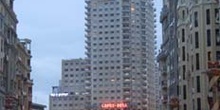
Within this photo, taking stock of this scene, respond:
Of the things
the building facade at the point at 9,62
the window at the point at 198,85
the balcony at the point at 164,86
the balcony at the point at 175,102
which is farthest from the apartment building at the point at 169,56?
the building facade at the point at 9,62

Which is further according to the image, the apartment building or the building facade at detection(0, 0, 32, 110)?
the apartment building

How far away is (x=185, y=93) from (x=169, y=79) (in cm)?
1960

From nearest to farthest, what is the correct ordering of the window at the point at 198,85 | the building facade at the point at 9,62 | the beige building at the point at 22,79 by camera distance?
the window at the point at 198,85
the building facade at the point at 9,62
the beige building at the point at 22,79

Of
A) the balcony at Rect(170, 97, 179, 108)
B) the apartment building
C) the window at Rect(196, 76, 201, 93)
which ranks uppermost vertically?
the apartment building

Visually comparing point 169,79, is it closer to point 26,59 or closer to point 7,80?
point 7,80

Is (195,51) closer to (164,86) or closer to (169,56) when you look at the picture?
(169,56)

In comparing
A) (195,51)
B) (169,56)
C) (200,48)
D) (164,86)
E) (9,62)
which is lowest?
(164,86)

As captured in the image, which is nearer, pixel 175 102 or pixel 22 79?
pixel 175 102


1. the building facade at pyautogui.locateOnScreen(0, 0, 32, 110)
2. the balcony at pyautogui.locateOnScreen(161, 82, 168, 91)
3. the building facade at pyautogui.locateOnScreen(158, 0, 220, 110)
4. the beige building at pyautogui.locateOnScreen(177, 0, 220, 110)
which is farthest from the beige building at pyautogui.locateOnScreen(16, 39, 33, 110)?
the beige building at pyautogui.locateOnScreen(177, 0, 220, 110)

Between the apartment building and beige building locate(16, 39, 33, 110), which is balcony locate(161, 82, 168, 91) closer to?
the apartment building

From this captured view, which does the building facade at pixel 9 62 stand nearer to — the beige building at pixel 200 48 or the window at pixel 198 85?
the beige building at pixel 200 48

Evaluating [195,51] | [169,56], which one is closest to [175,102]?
[195,51]

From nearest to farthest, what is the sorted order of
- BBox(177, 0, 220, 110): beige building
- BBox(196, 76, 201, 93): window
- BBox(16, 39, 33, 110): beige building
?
BBox(177, 0, 220, 110): beige building
BBox(196, 76, 201, 93): window
BBox(16, 39, 33, 110): beige building

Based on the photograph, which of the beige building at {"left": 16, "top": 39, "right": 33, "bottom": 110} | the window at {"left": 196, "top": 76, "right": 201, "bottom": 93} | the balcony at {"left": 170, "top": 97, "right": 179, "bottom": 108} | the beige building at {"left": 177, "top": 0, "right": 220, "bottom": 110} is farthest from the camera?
the beige building at {"left": 16, "top": 39, "right": 33, "bottom": 110}
